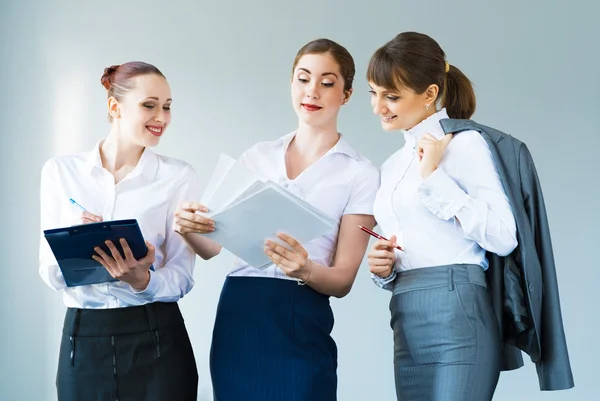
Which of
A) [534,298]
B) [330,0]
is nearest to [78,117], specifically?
[330,0]

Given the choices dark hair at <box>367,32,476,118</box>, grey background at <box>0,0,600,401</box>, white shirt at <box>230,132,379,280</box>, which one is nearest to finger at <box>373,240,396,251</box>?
white shirt at <box>230,132,379,280</box>

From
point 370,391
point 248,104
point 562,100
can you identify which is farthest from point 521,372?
point 248,104

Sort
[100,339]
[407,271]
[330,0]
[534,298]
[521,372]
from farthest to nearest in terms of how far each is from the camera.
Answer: [330,0]
[521,372]
[100,339]
[407,271]
[534,298]

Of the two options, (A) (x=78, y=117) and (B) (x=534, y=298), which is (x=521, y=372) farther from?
(A) (x=78, y=117)

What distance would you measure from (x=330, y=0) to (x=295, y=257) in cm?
251

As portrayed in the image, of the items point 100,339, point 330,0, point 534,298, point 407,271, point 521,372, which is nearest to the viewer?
point 534,298

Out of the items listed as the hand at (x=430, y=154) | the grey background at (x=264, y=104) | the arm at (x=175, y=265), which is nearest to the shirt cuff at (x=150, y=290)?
the arm at (x=175, y=265)

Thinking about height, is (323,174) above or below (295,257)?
above

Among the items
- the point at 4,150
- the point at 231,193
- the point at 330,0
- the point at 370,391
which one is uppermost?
the point at 330,0

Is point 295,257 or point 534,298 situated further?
point 295,257

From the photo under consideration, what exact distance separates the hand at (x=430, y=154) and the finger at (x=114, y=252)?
0.83 meters

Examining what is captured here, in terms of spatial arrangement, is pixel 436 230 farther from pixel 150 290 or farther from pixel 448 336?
pixel 150 290

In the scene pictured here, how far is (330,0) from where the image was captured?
14.0 ft

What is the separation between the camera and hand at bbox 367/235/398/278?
2.06m
